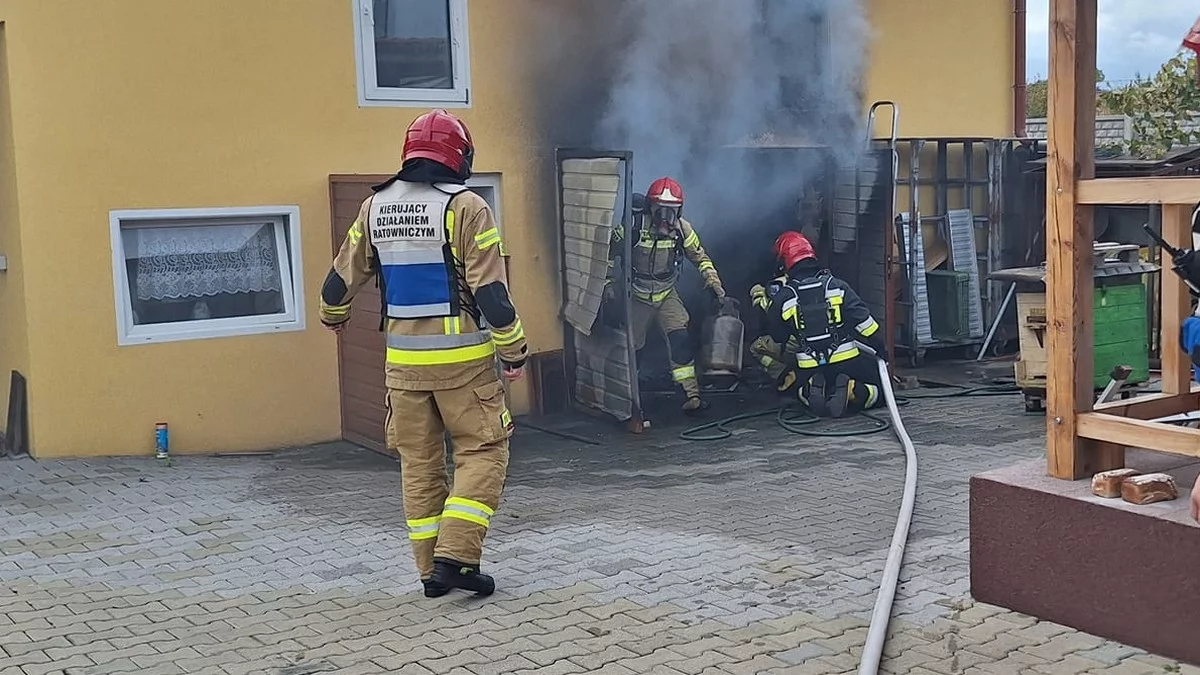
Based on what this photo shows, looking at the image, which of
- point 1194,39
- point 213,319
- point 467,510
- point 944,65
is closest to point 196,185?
point 213,319

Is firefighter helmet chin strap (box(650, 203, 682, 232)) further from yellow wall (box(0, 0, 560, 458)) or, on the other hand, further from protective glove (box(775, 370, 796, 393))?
yellow wall (box(0, 0, 560, 458))

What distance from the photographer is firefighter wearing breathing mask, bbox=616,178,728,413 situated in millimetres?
9648

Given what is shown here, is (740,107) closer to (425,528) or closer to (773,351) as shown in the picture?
(773,351)

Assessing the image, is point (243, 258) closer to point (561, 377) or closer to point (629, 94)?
point (561, 377)

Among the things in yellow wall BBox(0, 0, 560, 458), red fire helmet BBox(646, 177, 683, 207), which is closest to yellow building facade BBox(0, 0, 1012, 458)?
yellow wall BBox(0, 0, 560, 458)

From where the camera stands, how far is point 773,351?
34.3ft

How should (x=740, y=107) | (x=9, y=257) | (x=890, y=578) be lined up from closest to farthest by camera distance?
(x=890, y=578) < (x=9, y=257) < (x=740, y=107)

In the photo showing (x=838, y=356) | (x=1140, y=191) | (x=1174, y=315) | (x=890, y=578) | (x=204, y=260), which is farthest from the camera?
(x=838, y=356)

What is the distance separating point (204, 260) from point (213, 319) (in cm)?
40

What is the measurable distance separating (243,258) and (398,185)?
3.79 metres

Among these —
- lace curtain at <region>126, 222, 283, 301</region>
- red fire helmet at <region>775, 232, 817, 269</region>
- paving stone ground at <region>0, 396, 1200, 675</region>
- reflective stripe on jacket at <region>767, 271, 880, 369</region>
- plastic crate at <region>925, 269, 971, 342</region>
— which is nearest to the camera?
paving stone ground at <region>0, 396, 1200, 675</region>

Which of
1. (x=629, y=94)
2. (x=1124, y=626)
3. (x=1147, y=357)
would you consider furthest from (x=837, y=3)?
(x=1124, y=626)

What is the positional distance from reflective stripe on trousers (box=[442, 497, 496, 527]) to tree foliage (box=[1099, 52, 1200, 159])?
12.0 meters

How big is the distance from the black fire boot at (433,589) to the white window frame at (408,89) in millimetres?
4642
